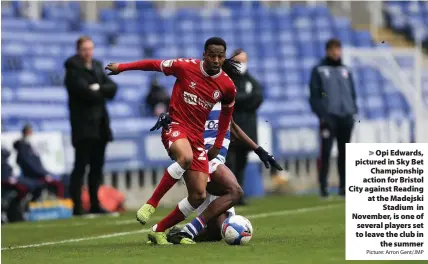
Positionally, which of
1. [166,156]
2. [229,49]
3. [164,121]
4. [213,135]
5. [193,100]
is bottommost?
[166,156]

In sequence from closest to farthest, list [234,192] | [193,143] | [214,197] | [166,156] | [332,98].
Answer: [193,143]
[234,192]
[214,197]
[332,98]
[166,156]

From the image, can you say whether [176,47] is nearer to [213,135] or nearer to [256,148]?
[213,135]

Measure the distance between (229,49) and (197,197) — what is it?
655 inches

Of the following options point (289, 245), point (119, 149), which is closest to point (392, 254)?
point (289, 245)

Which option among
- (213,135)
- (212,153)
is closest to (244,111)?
(213,135)

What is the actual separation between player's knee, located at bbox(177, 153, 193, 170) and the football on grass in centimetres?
58

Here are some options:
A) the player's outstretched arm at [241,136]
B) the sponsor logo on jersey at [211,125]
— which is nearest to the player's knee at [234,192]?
the player's outstretched arm at [241,136]

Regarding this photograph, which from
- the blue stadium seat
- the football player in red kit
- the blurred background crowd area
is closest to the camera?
the football player in red kit

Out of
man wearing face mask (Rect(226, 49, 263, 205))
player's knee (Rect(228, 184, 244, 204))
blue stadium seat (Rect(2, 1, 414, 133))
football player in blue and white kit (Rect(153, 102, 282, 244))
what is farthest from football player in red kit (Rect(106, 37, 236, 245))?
blue stadium seat (Rect(2, 1, 414, 133))

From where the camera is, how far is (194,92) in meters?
10.6

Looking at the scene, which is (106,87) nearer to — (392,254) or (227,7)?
(392,254)

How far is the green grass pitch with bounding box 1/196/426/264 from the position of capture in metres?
9.27

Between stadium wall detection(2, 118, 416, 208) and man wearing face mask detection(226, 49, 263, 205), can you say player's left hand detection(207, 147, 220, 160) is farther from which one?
stadium wall detection(2, 118, 416, 208)

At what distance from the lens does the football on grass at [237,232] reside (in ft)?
34.0
